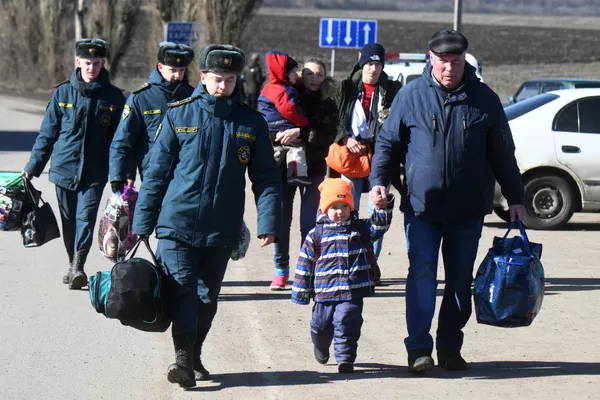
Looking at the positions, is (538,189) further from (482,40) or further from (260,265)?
(482,40)

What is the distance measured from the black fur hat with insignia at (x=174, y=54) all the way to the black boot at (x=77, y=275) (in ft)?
6.60

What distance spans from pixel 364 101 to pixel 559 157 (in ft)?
16.4

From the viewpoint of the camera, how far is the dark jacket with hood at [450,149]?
700 centimetres

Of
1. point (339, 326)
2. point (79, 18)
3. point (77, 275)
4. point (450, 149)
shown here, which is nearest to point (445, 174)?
point (450, 149)

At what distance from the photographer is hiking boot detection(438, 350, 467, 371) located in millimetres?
7254

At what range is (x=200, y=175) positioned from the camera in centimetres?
658

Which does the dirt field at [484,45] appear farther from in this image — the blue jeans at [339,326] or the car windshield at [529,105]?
the blue jeans at [339,326]

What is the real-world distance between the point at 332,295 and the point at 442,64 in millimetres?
1426

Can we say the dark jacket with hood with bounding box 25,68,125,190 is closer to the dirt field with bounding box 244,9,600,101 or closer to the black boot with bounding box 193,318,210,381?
the black boot with bounding box 193,318,210,381

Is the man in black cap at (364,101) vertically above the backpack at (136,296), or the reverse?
the man in black cap at (364,101)

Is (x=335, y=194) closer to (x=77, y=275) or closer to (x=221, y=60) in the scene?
(x=221, y=60)

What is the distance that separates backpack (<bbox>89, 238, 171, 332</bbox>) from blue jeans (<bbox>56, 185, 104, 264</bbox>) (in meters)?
3.34

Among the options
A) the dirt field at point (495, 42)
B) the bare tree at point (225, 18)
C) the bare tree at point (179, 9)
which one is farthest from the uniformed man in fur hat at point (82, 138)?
the dirt field at point (495, 42)

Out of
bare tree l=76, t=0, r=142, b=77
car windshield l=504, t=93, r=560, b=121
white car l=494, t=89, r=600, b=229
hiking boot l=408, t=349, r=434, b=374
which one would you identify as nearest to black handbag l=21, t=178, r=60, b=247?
hiking boot l=408, t=349, r=434, b=374
